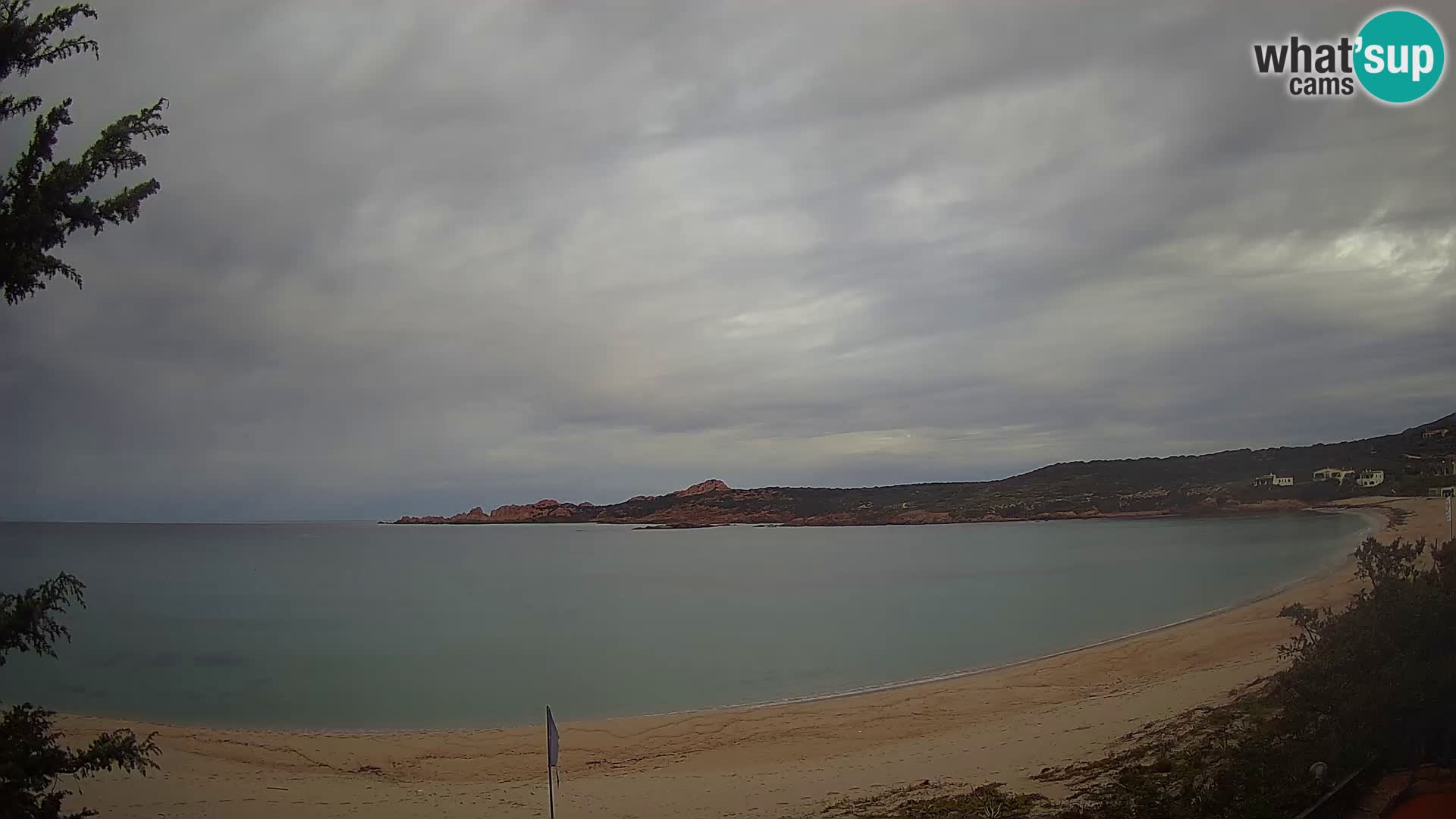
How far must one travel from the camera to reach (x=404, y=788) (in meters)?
9.84

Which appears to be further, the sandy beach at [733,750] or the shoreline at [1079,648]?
the shoreline at [1079,648]

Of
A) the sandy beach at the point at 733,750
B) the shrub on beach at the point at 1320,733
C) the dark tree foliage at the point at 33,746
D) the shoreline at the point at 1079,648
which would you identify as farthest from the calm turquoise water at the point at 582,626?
the dark tree foliage at the point at 33,746

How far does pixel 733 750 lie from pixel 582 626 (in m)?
17.1

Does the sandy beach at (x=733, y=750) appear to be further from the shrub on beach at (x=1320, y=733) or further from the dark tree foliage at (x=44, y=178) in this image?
the dark tree foliage at (x=44, y=178)

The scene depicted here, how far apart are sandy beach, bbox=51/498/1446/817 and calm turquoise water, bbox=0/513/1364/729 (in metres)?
2.37

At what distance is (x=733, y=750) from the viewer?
11078 millimetres

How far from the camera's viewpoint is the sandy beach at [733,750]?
8711mm

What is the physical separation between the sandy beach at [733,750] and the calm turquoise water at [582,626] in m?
2.37

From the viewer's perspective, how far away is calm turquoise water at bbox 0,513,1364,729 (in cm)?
1712

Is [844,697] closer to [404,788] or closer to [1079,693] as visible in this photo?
[1079,693]

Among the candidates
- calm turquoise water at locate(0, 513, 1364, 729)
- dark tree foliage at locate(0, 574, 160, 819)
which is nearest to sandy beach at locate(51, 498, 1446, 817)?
calm turquoise water at locate(0, 513, 1364, 729)

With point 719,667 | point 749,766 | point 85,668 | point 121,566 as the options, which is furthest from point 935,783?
point 121,566

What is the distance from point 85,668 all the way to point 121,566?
1732 inches

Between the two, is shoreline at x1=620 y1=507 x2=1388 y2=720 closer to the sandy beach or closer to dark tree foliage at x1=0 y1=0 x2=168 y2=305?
the sandy beach
